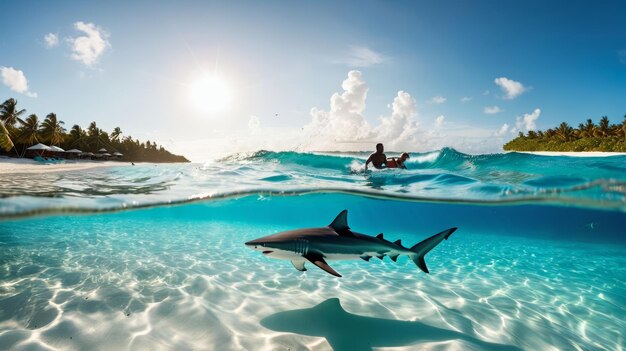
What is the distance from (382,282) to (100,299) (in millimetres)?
6510

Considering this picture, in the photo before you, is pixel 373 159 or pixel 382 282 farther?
pixel 373 159

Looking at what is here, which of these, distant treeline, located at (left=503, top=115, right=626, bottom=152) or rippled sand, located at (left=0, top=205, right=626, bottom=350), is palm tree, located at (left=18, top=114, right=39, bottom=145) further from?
distant treeline, located at (left=503, top=115, right=626, bottom=152)

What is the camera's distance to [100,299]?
19.8ft

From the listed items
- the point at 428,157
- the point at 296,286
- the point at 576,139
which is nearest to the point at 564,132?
the point at 576,139

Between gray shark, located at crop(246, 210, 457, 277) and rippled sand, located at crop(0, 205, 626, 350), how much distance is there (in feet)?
3.97

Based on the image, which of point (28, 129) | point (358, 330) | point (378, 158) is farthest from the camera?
point (28, 129)

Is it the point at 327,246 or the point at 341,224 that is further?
the point at 341,224

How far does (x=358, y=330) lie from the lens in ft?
16.5

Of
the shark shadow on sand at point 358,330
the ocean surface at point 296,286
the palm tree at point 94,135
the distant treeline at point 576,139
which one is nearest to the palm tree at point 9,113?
the palm tree at point 94,135

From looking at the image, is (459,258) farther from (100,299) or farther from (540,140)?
(540,140)

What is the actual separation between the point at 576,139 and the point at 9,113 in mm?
103575

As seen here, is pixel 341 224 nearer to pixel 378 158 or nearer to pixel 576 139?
pixel 378 158

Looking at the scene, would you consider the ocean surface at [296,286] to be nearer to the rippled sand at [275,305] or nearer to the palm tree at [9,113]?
the rippled sand at [275,305]

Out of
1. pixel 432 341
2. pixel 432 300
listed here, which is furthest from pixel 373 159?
pixel 432 341
